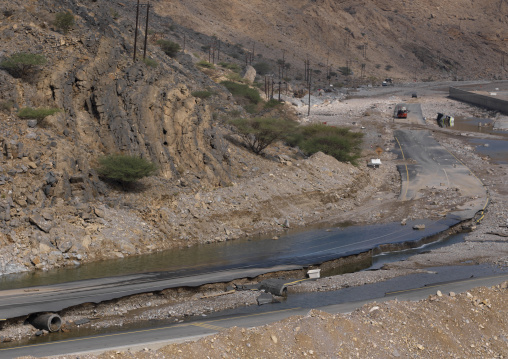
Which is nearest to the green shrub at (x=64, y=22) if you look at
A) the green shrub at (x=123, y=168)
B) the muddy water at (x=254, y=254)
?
the green shrub at (x=123, y=168)

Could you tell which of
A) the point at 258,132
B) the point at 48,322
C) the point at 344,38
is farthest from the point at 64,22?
the point at 344,38

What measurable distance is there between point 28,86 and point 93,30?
7.62 meters

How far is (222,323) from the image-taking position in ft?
70.6

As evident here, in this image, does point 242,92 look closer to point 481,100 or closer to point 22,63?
point 22,63

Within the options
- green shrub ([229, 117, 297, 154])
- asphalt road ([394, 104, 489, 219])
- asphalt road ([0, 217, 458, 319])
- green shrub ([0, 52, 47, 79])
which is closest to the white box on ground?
asphalt road ([394, 104, 489, 219])

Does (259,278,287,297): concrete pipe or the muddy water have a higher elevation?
(259,278,287,297): concrete pipe

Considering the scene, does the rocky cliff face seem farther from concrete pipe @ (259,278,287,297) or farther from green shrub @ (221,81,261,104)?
green shrub @ (221,81,261,104)

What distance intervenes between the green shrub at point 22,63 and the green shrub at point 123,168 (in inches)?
300

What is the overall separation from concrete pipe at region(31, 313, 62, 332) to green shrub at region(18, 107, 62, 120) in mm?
17382

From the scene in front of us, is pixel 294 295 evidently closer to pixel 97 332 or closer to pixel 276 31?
pixel 97 332

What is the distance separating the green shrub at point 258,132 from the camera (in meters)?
51.8

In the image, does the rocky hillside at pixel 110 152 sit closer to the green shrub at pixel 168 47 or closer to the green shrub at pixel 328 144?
the green shrub at pixel 328 144

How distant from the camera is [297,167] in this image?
1959 inches

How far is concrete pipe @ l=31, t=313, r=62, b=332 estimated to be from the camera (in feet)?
70.1
